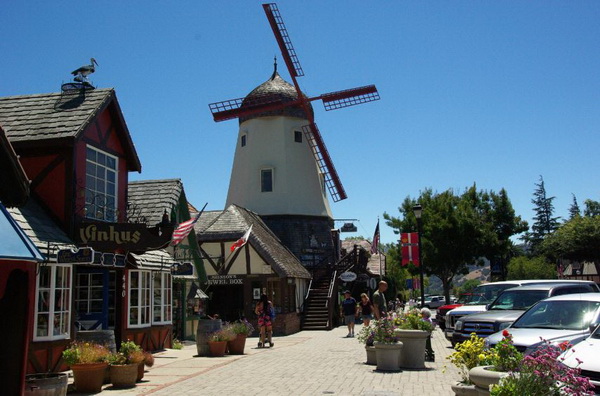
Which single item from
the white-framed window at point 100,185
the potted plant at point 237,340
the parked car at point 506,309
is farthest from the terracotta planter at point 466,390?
the potted plant at point 237,340

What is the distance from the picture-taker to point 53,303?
40.7 feet

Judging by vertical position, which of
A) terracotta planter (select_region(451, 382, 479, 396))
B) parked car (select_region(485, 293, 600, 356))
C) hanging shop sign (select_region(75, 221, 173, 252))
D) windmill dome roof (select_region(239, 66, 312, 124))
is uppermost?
windmill dome roof (select_region(239, 66, 312, 124))

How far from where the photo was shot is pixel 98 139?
15.2 m

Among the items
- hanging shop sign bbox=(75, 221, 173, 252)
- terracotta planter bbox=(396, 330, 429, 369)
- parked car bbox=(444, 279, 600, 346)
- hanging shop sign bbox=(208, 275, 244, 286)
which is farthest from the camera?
hanging shop sign bbox=(208, 275, 244, 286)

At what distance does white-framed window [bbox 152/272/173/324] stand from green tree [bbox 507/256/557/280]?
44760 mm

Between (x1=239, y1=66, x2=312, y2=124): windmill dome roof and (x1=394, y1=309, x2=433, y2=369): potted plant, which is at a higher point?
(x1=239, y1=66, x2=312, y2=124): windmill dome roof

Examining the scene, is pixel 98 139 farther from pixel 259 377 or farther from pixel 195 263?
pixel 195 263

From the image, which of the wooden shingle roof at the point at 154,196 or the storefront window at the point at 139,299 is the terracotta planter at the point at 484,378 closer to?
the storefront window at the point at 139,299

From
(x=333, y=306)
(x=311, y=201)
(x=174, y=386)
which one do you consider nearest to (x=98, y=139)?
(x=174, y=386)

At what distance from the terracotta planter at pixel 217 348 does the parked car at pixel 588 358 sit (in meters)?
10.3

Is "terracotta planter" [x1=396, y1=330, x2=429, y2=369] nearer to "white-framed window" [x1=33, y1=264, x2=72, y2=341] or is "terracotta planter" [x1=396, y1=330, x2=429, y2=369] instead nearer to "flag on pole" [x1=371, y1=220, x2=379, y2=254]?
"white-framed window" [x1=33, y1=264, x2=72, y2=341]

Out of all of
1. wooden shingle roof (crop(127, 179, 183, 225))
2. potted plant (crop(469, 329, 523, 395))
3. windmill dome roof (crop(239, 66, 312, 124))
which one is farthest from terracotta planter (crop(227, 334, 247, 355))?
windmill dome roof (crop(239, 66, 312, 124))

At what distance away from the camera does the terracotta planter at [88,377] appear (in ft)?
35.3

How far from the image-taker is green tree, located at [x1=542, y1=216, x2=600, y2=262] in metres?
42.2
